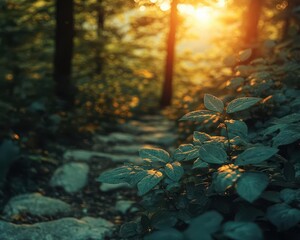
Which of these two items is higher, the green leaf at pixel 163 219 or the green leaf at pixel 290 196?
the green leaf at pixel 290 196

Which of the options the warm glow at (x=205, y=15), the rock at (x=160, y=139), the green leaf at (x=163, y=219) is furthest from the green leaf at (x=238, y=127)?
the warm glow at (x=205, y=15)

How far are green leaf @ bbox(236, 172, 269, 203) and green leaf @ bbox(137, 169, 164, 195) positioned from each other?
455mm

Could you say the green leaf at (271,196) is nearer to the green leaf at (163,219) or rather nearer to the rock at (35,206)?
the green leaf at (163,219)

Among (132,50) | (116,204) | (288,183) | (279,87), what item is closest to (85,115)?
(116,204)

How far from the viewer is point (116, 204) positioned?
4598 millimetres

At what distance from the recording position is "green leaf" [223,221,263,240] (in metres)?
1.56

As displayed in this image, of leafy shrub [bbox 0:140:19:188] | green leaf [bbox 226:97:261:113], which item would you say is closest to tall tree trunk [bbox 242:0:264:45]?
leafy shrub [bbox 0:140:19:188]

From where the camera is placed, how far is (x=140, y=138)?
8227 millimetres

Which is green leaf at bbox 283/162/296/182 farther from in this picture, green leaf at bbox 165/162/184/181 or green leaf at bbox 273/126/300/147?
green leaf at bbox 165/162/184/181

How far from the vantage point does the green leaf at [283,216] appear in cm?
175

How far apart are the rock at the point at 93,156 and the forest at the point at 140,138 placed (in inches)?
1.0

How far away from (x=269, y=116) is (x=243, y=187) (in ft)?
6.91

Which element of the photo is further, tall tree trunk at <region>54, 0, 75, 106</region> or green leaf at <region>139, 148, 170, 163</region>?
tall tree trunk at <region>54, 0, 75, 106</region>

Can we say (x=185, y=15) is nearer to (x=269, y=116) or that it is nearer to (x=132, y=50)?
(x=132, y=50)
